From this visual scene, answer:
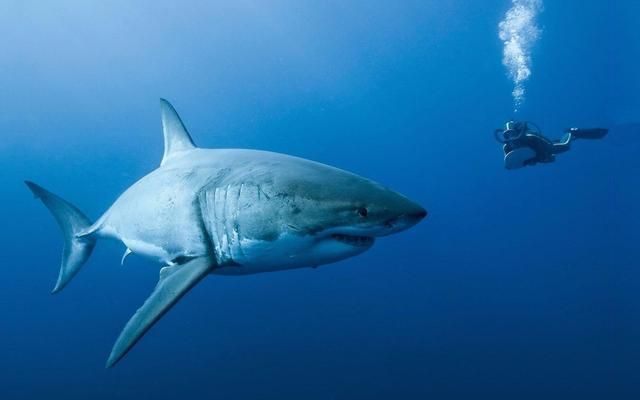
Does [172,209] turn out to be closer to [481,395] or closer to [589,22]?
[481,395]

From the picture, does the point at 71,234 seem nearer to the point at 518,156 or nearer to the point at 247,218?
the point at 247,218

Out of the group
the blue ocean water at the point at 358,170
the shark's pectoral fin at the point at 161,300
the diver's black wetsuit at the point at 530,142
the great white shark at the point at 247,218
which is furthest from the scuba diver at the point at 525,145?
the shark's pectoral fin at the point at 161,300

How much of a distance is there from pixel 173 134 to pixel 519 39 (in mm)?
43949

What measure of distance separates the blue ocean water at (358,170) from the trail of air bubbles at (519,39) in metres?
1.08

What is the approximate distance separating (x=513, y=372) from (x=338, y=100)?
45107mm

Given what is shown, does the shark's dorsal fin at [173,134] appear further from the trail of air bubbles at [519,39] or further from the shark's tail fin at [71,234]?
the trail of air bubbles at [519,39]

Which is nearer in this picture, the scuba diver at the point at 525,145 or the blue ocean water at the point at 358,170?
the scuba diver at the point at 525,145

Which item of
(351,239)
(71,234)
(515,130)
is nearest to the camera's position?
(351,239)

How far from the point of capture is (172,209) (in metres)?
3.25

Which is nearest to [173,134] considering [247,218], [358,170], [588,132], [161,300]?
[247,218]

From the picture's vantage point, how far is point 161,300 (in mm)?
2439

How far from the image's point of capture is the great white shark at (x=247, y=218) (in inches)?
88.0

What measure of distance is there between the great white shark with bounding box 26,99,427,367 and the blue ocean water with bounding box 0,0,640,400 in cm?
185

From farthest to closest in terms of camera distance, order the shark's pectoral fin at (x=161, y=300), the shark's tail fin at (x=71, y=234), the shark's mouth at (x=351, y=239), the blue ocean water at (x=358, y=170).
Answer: the blue ocean water at (x=358, y=170)
the shark's tail fin at (x=71, y=234)
the shark's mouth at (x=351, y=239)
the shark's pectoral fin at (x=161, y=300)
